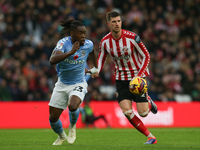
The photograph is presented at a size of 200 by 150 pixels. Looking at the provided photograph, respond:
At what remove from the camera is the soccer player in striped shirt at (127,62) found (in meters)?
7.41

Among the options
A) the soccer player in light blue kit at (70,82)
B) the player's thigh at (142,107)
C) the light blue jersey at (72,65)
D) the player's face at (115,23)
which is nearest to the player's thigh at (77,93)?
the soccer player in light blue kit at (70,82)

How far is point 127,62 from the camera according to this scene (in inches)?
299

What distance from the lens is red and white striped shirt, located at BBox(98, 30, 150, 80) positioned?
7.47m

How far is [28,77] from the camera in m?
14.6

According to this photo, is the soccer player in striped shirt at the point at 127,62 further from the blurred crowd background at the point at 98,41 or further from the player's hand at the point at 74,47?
the blurred crowd background at the point at 98,41

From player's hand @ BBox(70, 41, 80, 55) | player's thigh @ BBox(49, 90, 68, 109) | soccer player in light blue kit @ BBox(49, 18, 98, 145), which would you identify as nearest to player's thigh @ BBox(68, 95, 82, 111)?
Result: soccer player in light blue kit @ BBox(49, 18, 98, 145)

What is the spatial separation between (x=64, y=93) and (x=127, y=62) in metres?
1.49

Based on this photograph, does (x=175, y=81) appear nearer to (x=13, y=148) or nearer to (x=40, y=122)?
(x=40, y=122)

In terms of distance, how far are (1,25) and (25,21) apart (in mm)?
1035

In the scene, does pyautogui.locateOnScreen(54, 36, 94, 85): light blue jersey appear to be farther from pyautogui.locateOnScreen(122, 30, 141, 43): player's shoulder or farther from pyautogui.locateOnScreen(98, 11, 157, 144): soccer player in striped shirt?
pyautogui.locateOnScreen(122, 30, 141, 43): player's shoulder

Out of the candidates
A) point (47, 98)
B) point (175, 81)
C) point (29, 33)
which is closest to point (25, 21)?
point (29, 33)

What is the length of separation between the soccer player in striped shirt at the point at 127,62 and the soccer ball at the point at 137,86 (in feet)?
0.75

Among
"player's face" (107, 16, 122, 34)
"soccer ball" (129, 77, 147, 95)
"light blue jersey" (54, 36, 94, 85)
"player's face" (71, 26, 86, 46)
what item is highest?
"player's face" (107, 16, 122, 34)

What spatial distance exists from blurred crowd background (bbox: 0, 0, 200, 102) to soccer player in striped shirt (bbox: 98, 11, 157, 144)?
680 centimetres
